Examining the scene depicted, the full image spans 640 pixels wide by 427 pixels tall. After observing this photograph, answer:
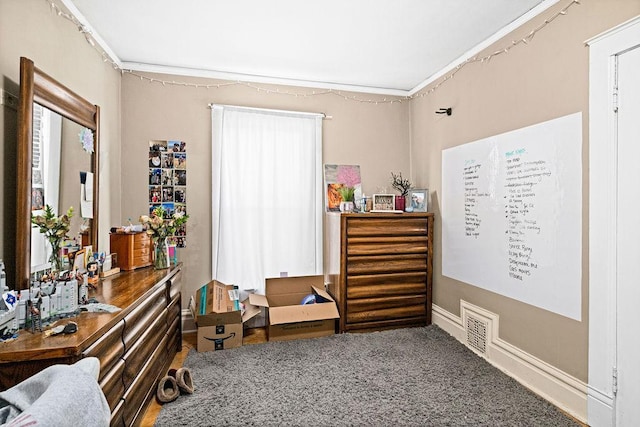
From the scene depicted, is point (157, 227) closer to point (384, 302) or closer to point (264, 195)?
point (264, 195)

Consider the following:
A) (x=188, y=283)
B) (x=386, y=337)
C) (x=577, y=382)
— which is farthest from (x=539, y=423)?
(x=188, y=283)

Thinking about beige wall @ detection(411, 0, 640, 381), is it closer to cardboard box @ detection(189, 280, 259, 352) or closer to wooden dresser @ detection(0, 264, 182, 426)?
cardboard box @ detection(189, 280, 259, 352)

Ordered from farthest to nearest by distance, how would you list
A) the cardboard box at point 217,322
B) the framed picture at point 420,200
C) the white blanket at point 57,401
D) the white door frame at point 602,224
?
1. the framed picture at point 420,200
2. the cardboard box at point 217,322
3. the white door frame at point 602,224
4. the white blanket at point 57,401

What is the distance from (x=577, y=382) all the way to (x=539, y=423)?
0.35 meters

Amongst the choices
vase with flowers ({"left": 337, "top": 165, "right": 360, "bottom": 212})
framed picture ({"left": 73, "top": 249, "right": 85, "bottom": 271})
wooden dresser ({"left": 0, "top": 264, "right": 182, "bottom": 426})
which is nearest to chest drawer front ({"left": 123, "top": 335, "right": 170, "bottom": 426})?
wooden dresser ({"left": 0, "top": 264, "right": 182, "bottom": 426})

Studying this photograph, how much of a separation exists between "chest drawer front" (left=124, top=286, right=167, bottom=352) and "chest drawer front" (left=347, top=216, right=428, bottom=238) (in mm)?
1658

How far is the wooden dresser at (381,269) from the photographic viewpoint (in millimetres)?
3227

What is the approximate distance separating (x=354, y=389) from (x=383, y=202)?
70.6 inches

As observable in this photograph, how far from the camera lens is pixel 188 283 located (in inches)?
133

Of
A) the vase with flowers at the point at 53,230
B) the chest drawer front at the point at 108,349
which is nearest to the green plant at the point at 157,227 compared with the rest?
the vase with flowers at the point at 53,230

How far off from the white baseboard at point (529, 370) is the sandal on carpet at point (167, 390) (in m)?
2.27

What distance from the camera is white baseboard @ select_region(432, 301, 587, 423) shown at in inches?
79.6

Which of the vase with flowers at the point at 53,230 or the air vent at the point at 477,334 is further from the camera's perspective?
the air vent at the point at 477,334

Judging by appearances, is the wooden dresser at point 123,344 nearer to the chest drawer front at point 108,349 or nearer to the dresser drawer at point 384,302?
the chest drawer front at point 108,349
